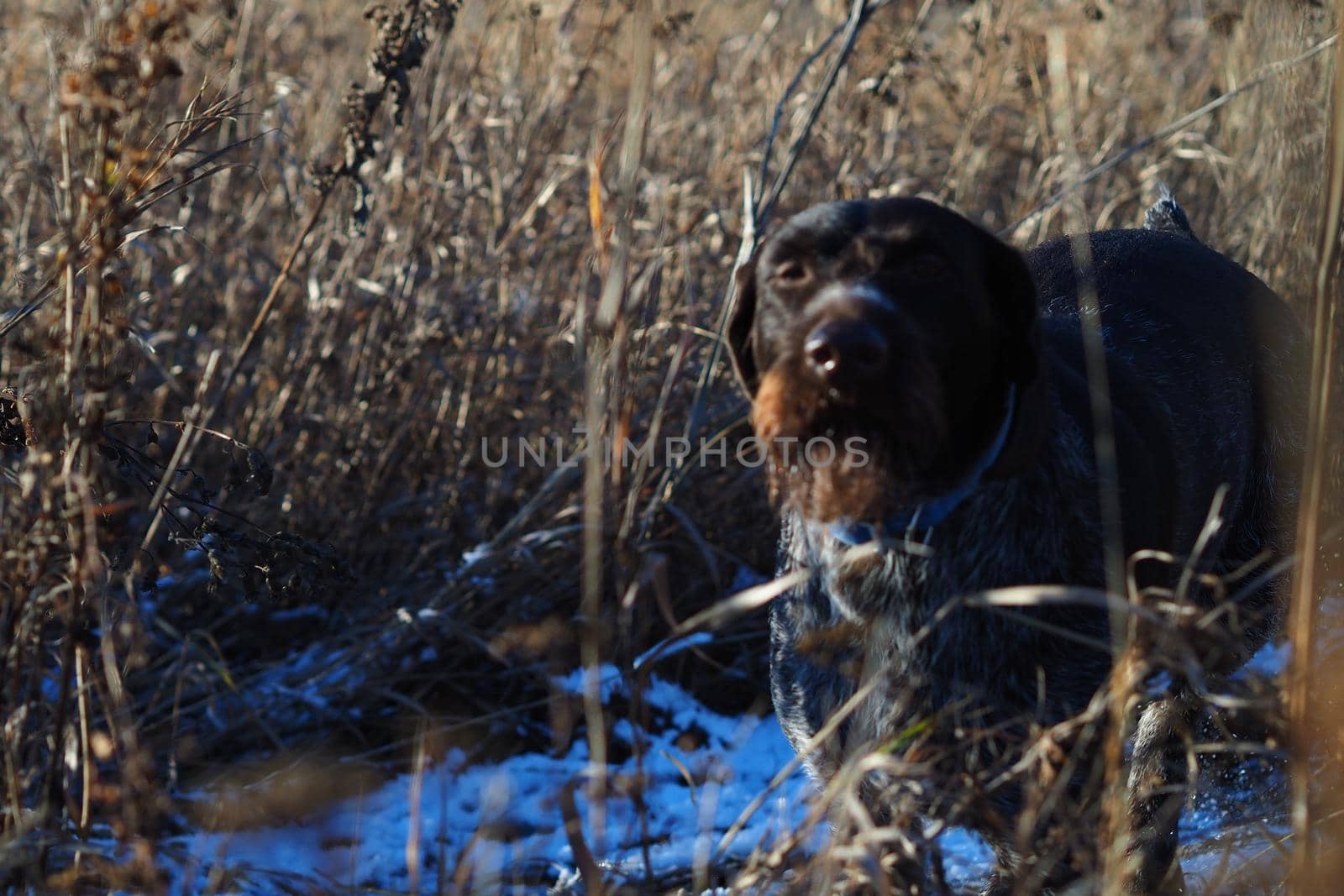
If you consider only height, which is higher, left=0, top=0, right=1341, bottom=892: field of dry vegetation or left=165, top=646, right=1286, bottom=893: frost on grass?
left=0, top=0, right=1341, bottom=892: field of dry vegetation

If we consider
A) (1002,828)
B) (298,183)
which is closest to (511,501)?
(298,183)

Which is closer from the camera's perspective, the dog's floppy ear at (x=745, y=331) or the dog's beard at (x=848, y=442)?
the dog's beard at (x=848, y=442)

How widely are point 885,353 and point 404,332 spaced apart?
2.28 m

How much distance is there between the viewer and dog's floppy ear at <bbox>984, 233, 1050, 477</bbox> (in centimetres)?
230

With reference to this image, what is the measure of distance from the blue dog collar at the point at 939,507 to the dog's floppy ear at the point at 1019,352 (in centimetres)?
2

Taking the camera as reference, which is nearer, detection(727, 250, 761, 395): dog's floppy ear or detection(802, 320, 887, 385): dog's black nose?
detection(802, 320, 887, 385): dog's black nose

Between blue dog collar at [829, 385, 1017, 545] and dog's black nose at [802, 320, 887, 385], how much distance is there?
338 millimetres

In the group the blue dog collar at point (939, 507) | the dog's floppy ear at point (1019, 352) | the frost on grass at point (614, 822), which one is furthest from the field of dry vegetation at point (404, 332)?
the blue dog collar at point (939, 507)

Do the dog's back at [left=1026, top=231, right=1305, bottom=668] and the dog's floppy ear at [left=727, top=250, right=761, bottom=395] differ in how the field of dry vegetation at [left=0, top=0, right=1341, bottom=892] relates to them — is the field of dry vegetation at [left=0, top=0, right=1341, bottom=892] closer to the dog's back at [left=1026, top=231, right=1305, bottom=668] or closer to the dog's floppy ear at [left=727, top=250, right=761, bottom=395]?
the dog's floppy ear at [left=727, top=250, right=761, bottom=395]

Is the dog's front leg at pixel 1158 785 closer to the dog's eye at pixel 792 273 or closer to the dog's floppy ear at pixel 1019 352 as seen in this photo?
the dog's floppy ear at pixel 1019 352

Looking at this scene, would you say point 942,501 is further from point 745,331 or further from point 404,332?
point 404,332

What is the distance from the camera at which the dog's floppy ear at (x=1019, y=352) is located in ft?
7.54

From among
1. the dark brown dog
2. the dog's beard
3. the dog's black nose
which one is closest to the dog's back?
the dark brown dog

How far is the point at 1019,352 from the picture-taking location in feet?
7.80
